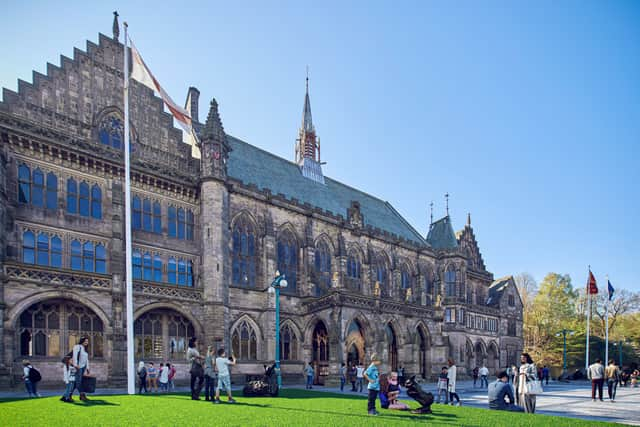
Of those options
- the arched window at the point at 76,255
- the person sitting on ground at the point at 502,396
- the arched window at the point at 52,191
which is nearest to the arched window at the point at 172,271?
the arched window at the point at 76,255

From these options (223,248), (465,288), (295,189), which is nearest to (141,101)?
(223,248)

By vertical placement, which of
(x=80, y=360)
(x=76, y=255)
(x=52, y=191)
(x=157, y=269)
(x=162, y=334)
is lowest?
(x=162, y=334)

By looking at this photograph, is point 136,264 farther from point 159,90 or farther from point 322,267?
point 322,267

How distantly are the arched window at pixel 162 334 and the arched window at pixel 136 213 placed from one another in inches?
194

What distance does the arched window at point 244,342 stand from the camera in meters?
33.0

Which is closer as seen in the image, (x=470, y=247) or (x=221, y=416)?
(x=221, y=416)

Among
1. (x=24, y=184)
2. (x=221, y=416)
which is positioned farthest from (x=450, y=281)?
(x=221, y=416)

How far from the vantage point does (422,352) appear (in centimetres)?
4634

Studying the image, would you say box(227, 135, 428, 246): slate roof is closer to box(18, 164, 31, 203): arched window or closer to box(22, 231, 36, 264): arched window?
box(18, 164, 31, 203): arched window

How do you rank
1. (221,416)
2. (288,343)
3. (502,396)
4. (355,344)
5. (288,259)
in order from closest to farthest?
1. (221,416)
2. (502,396)
3. (288,343)
4. (288,259)
5. (355,344)

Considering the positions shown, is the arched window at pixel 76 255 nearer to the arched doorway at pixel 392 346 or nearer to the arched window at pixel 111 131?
the arched window at pixel 111 131

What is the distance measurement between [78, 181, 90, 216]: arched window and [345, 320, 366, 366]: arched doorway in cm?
1977

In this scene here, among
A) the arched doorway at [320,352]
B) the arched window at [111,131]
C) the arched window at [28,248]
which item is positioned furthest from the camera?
the arched doorway at [320,352]

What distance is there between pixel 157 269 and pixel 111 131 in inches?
322
